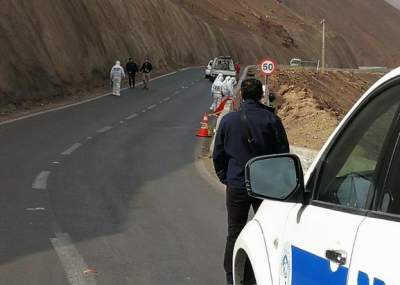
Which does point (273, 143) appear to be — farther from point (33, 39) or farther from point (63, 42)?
point (63, 42)

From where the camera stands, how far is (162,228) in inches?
309

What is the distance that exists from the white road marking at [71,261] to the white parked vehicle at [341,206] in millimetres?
2637

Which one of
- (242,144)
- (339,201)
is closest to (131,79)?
(242,144)

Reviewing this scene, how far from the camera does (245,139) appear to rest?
508 cm

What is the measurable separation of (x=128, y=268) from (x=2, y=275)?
1.12 m

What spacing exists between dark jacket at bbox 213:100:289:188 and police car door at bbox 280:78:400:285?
1.90m

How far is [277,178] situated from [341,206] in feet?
1.51

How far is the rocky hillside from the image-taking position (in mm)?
30384

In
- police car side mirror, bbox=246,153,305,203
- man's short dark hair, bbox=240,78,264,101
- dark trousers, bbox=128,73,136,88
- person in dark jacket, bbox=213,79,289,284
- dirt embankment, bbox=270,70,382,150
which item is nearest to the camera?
police car side mirror, bbox=246,153,305,203

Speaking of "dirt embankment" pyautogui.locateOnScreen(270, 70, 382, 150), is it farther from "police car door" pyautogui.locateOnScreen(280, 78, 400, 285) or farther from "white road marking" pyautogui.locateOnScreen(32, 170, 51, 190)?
Result: "police car door" pyautogui.locateOnScreen(280, 78, 400, 285)

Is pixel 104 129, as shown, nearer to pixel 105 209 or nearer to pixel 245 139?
pixel 105 209

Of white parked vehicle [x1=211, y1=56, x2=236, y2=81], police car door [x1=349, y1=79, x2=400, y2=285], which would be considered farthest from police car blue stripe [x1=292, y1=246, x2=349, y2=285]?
white parked vehicle [x1=211, y1=56, x2=236, y2=81]

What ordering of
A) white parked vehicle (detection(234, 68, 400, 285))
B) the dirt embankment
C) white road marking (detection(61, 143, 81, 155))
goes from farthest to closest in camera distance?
the dirt embankment < white road marking (detection(61, 143, 81, 155)) < white parked vehicle (detection(234, 68, 400, 285))

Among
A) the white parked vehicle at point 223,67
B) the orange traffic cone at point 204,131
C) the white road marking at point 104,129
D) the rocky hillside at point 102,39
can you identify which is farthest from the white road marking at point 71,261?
the white parked vehicle at point 223,67
